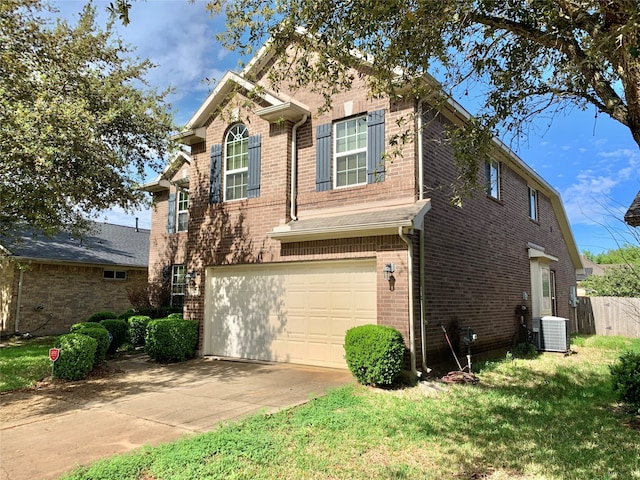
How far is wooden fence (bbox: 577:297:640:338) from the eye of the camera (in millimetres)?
19094

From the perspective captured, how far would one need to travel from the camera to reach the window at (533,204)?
16.5 meters

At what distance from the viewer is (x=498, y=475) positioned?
14.5 ft

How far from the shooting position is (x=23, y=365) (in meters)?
10.7

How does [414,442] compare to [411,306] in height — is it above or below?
below

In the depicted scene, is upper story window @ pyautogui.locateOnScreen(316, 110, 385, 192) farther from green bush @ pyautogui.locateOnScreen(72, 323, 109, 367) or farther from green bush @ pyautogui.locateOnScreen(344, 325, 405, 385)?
green bush @ pyautogui.locateOnScreen(72, 323, 109, 367)

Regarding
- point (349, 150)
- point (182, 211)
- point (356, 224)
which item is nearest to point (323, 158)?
point (349, 150)

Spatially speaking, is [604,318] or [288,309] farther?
[604,318]

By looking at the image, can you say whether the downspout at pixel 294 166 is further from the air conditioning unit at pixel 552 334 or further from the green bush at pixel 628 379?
the air conditioning unit at pixel 552 334

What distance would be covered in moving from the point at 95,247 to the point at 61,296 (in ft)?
9.96

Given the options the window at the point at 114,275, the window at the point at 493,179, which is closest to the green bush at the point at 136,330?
the window at the point at 114,275

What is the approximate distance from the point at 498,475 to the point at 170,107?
12388 mm

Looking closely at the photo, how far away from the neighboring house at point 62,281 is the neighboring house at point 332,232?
791 cm

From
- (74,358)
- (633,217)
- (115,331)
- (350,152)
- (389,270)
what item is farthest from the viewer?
(115,331)

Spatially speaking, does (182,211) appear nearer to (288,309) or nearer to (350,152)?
(288,309)
